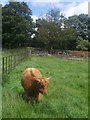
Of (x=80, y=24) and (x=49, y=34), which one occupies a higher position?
(x=80, y=24)

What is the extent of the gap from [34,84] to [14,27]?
44.1 metres

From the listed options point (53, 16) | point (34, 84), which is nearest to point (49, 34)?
point (53, 16)

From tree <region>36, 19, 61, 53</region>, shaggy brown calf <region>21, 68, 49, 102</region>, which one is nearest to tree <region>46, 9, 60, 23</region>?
tree <region>36, 19, 61, 53</region>

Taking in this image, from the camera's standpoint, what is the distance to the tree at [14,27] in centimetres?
5112

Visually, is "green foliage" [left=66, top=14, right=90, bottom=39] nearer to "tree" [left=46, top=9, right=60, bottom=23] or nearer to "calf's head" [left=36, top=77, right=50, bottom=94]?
"tree" [left=46, top=9, right=60, bottom=23]

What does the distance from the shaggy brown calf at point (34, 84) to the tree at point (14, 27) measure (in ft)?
133

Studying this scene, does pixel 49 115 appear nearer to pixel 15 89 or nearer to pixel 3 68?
pixel 15 89

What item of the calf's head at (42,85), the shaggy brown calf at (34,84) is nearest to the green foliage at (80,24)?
the shaggy brown calf at (34,84)

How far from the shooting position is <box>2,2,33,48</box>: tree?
5112 cm

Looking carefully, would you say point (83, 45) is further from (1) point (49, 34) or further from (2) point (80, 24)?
(2) point (80, 24)

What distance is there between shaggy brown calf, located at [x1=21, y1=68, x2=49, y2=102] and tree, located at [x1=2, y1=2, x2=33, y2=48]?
4049 cm

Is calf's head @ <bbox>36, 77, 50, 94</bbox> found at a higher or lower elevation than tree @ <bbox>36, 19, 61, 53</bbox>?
lower

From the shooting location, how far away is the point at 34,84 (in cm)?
859

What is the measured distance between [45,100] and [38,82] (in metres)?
0.66
